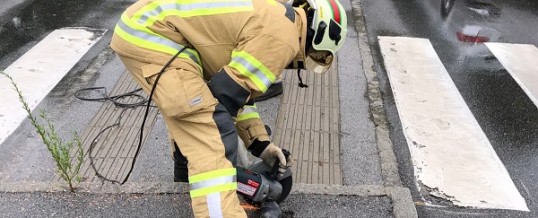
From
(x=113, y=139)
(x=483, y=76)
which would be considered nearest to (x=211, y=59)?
(x=113, y=139)

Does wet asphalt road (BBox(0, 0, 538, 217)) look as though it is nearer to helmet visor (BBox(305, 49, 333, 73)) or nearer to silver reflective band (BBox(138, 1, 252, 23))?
helmet visor (BBox(305, 49, 333, 73))

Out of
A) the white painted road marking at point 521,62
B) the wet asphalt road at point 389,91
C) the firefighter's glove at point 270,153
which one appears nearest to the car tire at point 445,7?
the wet asphalt road at point 389,91

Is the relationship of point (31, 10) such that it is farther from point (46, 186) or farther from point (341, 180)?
point (341, 180)

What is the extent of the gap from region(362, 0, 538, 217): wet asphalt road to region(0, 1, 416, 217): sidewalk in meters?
0.29

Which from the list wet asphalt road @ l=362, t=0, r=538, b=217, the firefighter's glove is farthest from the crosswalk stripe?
the firefighter's glove

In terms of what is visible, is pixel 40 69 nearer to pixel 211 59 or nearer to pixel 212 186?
pixel 211 59

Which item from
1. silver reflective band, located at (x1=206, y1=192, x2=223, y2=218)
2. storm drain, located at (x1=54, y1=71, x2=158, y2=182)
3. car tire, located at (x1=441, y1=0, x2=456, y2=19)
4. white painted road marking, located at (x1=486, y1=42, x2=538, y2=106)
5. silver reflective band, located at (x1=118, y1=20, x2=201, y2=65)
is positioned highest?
silver reflective band, located at (x1=118, y1=20, x2=201, y2=65)

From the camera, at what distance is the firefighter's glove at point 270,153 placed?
9.16ft

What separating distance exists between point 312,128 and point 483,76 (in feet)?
8.53

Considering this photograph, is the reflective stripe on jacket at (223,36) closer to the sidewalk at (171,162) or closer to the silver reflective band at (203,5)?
the silver reflective band at (203,5)

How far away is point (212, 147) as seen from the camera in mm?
2219

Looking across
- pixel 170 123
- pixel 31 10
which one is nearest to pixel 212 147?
pixel 170 123

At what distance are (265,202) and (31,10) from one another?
6.14 metres

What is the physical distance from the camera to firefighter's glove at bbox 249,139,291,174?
279 centimetres
